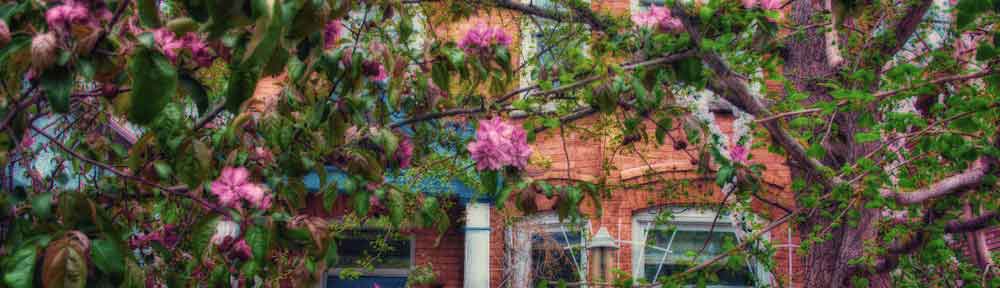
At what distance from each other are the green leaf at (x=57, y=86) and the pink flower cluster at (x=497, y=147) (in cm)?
124

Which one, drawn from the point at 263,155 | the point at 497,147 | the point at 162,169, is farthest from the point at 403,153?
the point at 162,169

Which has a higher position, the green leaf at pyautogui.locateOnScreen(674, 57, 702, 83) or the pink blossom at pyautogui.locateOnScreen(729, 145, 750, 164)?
the green leaf at pyautogui.locateOnScreen(674, 57, 702, 83)

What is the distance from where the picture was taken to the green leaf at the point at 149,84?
168cm

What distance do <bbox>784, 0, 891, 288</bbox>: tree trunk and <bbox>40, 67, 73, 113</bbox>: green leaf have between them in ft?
10.9

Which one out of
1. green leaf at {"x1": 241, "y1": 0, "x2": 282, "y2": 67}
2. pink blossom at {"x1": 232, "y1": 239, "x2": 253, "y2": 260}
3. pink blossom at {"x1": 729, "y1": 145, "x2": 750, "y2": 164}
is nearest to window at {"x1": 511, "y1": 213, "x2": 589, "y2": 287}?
pink blossom at {"x1": 729, "y1": 145, "x2": 750, "y2": 164}

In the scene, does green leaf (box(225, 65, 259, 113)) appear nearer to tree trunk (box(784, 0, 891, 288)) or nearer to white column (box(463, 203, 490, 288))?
tree trunk (box(784, 0, 891, 288))

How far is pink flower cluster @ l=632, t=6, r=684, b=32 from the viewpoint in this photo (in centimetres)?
349

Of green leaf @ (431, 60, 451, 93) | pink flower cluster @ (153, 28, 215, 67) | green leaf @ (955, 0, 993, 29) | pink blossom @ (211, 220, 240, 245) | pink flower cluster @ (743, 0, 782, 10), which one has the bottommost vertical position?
pink blossom @ (211, 220, 240, 245)

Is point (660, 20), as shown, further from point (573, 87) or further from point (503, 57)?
point (503, 57)

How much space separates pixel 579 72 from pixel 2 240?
2286 millimetres

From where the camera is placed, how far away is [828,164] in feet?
16.0

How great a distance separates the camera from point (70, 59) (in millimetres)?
1855

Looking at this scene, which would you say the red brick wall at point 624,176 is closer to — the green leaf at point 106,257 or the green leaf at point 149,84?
the green leaf at point 106,257

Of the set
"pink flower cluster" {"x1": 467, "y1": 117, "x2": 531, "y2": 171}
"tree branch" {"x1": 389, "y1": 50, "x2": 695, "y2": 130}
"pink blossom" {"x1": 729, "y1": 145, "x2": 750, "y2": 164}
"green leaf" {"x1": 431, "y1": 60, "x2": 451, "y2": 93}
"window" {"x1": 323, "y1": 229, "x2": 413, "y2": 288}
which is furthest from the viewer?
"window" {"x1": 323, "y1": 229, "x2": 413, "y2": 288}
